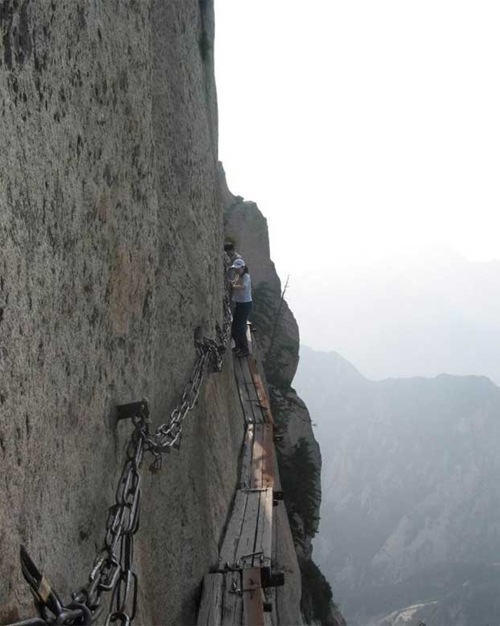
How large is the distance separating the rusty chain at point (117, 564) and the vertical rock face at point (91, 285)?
8.5 inches

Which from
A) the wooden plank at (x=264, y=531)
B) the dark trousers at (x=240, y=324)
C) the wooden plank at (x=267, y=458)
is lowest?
the wooden plank at (x=264, y=531)

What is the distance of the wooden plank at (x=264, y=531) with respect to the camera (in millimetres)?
8862

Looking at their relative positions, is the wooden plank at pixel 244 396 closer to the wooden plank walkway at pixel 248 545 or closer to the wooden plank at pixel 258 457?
the wooden plank walkway at pixel 248 545

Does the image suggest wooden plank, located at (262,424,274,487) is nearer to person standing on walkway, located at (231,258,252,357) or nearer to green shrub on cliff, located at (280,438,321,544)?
person standing on walkway, located at (231,258,252,357)

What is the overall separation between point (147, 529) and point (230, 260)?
938cm

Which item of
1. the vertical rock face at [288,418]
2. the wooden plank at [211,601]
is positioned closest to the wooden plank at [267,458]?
the wooden plank at [211,601]

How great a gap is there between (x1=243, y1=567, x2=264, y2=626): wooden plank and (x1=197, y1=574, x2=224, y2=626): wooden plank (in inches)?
11.6

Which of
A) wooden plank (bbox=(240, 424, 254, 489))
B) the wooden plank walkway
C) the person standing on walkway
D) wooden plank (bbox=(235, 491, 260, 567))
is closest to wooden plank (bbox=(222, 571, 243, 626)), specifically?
the wooden plank walkway

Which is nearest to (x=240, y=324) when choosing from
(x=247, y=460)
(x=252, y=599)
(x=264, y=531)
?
(x=247, y=460)

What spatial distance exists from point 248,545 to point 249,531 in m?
0.44

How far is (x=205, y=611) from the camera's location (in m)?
7.53

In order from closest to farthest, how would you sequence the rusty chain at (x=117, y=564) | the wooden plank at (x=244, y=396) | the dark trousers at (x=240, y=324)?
the rusty chain at (x=117, y=564), the dark trousers at (x=240, y=324), the wooden plank at (x=244, y=396)

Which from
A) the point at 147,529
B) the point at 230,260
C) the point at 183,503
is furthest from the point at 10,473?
the point at 230,260

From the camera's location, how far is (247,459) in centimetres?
1250
